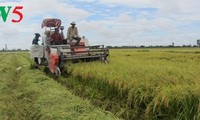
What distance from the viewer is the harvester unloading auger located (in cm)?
1273

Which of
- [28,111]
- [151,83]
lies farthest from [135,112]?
[28,111]

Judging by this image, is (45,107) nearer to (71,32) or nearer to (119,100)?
(119,100)

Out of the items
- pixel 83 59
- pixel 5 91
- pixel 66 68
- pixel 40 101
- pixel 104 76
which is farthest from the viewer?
pixel 83 59

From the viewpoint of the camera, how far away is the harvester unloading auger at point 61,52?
12.7 metres

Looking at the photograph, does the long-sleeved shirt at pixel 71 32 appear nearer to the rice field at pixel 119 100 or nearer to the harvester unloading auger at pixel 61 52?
the harvester unloading auger at pixel 61 52

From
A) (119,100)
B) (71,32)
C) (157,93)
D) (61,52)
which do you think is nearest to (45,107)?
(119,100)

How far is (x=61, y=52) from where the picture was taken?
12.7m

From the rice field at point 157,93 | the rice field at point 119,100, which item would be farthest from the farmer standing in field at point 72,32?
the rice field at point 157,93

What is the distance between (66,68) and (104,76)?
408 centimetres

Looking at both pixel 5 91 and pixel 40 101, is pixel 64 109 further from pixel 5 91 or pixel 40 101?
pixel 5 91

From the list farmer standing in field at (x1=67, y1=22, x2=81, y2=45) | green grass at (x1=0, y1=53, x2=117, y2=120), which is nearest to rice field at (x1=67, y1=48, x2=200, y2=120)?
green grass at (x1=0, y1=53, x2=117, y2=120)

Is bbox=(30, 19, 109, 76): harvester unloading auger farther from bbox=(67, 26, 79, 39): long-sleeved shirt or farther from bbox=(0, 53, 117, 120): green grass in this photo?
bbox=(0, 53, 117, 120): green grass

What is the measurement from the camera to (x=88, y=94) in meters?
8.95

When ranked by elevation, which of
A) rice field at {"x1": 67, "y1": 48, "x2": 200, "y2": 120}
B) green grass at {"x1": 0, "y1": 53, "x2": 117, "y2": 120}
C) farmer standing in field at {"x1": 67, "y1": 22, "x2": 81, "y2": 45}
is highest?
farmer standing in field at {"x1": 67, "y1": 22, "x2": 81, "y2": 45}
